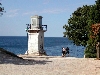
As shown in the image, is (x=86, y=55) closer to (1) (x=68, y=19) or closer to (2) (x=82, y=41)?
(2) (x=82, y=41)

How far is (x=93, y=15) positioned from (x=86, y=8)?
18.3 feet

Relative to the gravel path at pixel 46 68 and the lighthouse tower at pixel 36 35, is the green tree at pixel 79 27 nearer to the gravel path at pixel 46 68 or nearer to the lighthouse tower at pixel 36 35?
the lighthouse tower at pixel 36 35

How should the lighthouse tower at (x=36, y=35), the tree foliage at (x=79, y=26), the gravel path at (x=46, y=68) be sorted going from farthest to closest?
the lighthouse tower at (x=36, y=35) < the tree foliage at (x=79, y=26) < the gravel path at (x=46, y=68)

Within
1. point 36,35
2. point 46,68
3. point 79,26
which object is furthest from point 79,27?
point 46,68

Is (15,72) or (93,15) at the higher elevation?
(93,15)

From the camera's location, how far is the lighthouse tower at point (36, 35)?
45.4 metres

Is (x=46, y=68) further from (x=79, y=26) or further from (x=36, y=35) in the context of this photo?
(x=36, y=35)

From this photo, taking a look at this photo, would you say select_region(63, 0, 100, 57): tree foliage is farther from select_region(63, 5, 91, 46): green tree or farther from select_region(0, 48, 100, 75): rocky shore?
select_region(0, 48, 100, 75): rocky shore

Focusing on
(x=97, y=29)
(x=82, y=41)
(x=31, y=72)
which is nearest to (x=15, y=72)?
(x=31, y=72)

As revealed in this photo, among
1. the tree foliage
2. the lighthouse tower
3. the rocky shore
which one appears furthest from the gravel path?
the lighthouse tower

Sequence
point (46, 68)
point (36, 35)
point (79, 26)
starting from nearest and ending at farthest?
point (46, 68) → point (79, 26) → point (36, 35)

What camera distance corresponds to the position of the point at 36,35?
45.4 m

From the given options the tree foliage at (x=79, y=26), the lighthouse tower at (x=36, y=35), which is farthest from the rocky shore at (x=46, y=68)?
the lighthouse tower at (x=36, y=35)

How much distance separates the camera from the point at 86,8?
4122cm
